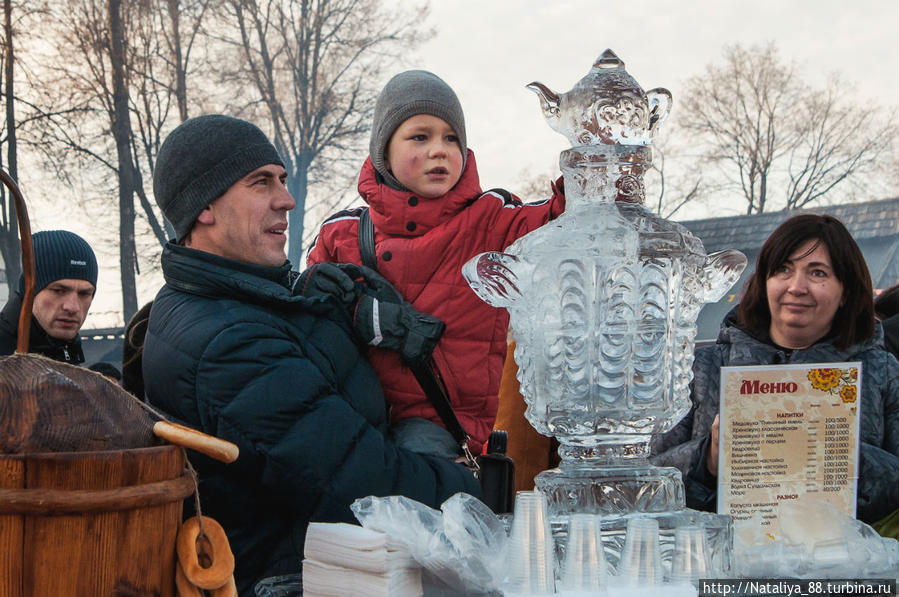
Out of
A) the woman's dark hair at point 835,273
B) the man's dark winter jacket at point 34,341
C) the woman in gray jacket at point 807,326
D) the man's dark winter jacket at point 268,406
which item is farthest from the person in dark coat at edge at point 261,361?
A: the man's dark winter jacket at point 34,341

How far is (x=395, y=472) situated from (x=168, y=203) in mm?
803

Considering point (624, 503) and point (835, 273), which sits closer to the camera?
point (624, 503)

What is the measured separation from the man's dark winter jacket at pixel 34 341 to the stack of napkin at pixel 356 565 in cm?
212

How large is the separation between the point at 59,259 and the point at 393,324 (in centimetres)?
186

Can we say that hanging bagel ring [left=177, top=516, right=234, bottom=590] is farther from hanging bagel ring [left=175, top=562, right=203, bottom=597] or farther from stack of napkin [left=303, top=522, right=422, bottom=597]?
stack of napkin [left=303, top=522, right=422, bottom=597]

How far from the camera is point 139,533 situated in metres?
1.05

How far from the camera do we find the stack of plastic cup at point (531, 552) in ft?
3.91

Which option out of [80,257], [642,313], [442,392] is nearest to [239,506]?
[442,392]

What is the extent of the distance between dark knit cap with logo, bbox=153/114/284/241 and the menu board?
3.66ft

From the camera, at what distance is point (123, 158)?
10.3 metres

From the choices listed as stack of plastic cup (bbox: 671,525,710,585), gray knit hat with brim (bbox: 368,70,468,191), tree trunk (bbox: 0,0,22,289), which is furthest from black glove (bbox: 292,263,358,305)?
tree trunk (bbox: 0,0,22,289)

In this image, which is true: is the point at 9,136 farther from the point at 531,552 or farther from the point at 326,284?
the point at 531,552

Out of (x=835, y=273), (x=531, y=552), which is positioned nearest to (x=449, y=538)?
(x=531, y=552)

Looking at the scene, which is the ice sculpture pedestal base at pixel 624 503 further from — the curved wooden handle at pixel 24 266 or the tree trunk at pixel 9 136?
the tree trunk at pixel 9 136
